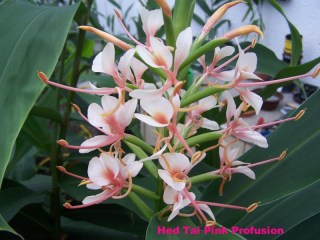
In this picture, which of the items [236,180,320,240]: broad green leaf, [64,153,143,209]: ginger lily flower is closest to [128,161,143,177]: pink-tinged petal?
[64,153,143,209]: ginger lily flower

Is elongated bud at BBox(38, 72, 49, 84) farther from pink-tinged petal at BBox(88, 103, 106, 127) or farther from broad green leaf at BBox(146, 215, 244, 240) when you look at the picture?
broad green leaf at BBox(146, 215, 244, 240)

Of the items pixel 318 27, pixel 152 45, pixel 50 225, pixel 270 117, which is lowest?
pixel 270 117

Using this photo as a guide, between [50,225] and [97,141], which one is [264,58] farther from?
[50,225]

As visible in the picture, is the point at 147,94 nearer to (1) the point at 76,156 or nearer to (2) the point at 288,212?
(2) the point at 288,212

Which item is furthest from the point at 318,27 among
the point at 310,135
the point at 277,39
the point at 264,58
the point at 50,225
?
the point at 50,225

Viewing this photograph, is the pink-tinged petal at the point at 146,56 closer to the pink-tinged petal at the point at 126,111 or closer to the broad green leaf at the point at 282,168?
the pink-tinged petal at the point at 126,111

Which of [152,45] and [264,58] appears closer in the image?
[152,45]

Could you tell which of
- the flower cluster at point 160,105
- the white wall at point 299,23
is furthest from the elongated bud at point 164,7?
the white wall at point 299,23
